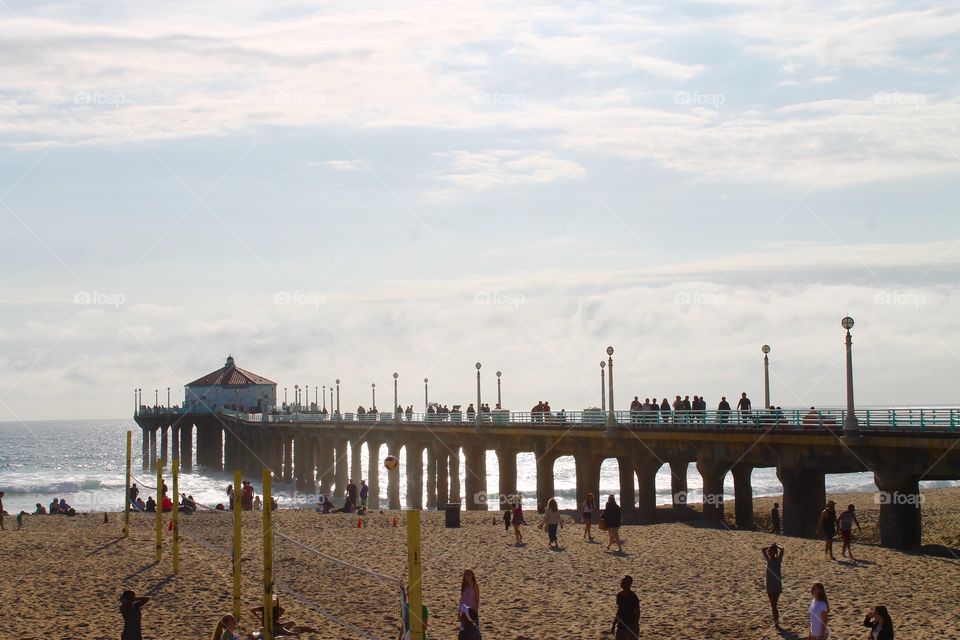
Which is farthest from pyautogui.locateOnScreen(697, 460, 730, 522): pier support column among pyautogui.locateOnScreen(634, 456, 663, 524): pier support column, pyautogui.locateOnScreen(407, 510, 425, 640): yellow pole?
pyautogui.locateOnScreen(407, 510, 425, 640): yellow pole

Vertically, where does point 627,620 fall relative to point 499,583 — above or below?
above

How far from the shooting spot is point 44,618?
15.8 meters

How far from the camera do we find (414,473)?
175 feet

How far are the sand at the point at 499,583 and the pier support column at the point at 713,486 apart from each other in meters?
1.47

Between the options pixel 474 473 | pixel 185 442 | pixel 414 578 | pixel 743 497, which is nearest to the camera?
pixel 414 578

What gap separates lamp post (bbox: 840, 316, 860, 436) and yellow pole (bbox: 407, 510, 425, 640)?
14.0 metres

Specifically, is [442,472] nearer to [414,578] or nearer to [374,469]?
[374,469]

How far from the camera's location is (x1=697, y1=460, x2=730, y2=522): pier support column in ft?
94.2

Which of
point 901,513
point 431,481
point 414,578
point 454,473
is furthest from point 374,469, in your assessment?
point 414,578

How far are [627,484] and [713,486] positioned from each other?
5653 millimetres

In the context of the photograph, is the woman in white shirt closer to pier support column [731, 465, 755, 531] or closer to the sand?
the sand

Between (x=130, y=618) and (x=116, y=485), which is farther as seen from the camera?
(x=116, y=485)

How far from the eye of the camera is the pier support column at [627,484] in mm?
33312

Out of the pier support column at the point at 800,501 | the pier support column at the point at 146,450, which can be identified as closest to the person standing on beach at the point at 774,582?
the pier support column at the point at 800,501
